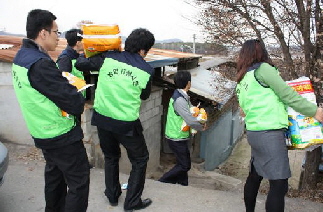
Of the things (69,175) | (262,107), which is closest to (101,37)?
(69,175)

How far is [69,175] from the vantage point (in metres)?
2.66

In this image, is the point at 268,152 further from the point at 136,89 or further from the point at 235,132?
the point at 235,132

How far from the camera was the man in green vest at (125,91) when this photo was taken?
121 inches

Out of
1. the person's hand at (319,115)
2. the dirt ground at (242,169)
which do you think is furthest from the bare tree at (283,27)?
the person's hand at (319,115)

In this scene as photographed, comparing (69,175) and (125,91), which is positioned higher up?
(125,91)

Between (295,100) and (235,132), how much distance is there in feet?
35.7

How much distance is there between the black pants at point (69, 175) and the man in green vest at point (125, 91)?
554mm

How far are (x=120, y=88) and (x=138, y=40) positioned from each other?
0.53 m

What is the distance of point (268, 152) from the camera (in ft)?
9.20

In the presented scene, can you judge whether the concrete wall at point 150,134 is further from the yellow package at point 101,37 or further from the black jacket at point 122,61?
the yellow package at point 101,37

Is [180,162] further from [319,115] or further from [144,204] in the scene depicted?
[319,115]

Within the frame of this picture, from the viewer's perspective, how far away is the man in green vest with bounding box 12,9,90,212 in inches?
93.4

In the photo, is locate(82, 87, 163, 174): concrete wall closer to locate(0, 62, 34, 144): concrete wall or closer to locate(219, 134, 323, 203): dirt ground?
locate(0, 62, 34, 144): concrete wall

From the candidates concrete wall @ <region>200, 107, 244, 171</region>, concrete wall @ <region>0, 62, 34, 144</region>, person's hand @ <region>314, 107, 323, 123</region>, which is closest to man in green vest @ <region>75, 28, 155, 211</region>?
person's hand @ <region>314, 107, 323, 123</region>
